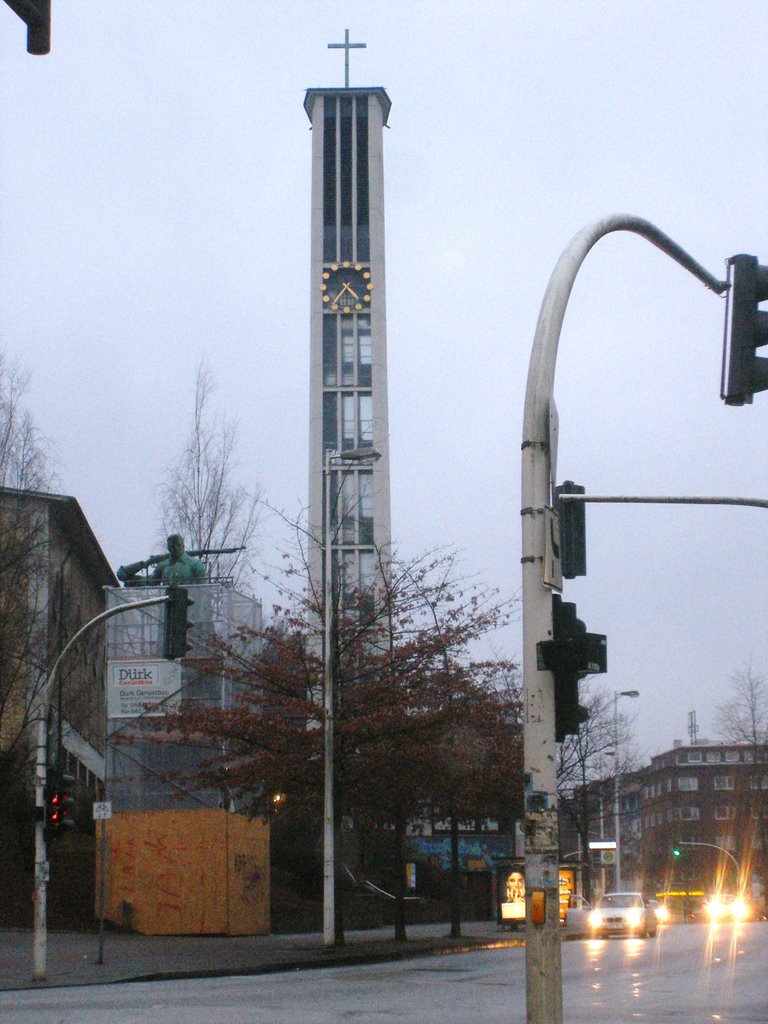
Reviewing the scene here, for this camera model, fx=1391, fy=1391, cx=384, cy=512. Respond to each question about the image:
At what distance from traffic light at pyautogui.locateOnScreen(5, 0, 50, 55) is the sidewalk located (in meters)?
17.2

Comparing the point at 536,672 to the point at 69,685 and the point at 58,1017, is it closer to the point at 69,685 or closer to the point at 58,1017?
the point at 58,1017

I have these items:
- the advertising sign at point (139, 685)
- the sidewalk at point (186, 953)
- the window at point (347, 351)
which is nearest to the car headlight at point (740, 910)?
the sidewalk at point (186, 953)

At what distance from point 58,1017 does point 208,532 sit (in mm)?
41633

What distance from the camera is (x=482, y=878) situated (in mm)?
57531

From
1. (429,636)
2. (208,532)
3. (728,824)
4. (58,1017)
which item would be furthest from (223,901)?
(728,824)

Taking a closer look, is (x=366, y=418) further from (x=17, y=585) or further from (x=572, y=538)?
(x=572, y=538)

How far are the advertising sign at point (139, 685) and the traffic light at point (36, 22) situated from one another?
106 ft

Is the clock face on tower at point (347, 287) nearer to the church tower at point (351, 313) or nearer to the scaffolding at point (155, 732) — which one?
the church tower at point (351, 313)

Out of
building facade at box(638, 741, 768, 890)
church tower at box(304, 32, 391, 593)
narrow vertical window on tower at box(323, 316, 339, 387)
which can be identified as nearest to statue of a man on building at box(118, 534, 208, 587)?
→ church tower at box(304, 32, 391, 593)

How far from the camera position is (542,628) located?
1112 cm

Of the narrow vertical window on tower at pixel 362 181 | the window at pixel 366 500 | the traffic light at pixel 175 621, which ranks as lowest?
the traffic light at pixel 175 621

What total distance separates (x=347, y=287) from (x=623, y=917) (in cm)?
4430

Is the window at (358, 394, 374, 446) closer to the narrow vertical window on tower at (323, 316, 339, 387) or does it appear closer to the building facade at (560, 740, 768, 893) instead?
the narrow vertical window on tower at (323, 316, 339, 387)

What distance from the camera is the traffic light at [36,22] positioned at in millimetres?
6625
